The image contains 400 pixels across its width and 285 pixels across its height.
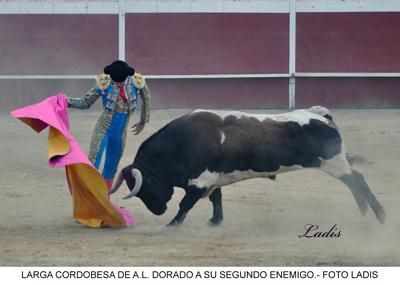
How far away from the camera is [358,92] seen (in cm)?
1121

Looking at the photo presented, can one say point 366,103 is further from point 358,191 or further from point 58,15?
point 358,191

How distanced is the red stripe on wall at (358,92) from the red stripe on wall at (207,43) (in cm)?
48

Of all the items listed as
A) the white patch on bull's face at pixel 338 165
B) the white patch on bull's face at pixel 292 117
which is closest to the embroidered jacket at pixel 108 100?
the white patch on bull's face at pixel 292 117

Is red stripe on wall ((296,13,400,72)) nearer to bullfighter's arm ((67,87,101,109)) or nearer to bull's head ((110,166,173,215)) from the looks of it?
bullfighter's arm ((67,87,101,109))

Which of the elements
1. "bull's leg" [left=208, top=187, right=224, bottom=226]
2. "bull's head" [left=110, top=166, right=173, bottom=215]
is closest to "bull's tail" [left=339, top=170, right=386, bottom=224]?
"bull's leg" [left=208, top=187, right=224, bottom=226]

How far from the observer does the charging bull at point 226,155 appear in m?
5.89

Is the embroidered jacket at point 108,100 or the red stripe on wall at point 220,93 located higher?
the embroidered jacket at point 108,100

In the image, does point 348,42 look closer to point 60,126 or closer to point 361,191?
point 361,191

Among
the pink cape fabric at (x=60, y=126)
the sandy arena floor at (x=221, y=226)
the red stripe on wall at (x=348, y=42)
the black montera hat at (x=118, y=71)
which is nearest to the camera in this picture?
the sandy arena floor at (x=221, y=226)

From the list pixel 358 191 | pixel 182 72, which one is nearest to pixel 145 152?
pixel 358 191

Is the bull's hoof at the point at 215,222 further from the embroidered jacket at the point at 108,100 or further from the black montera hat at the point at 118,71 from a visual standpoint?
the black montera hat at the point at 118,71

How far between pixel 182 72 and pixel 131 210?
4837 mm

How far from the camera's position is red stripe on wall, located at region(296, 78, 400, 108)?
11.2 m

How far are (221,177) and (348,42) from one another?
220 inches
